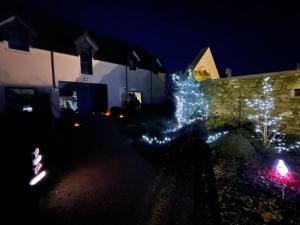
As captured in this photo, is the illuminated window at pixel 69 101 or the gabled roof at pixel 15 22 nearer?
Answer: the gabled roof at pixel 15 22

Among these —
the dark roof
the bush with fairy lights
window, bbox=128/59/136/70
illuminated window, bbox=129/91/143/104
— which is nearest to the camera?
the bush with fairy lights

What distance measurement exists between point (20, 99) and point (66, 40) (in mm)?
5596

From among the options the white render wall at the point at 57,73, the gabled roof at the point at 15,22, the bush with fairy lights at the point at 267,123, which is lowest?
the bush with fairy lights at the point at 267,123

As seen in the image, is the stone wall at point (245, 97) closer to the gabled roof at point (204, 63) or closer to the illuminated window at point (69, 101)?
the gabled roof at point (204, 63)

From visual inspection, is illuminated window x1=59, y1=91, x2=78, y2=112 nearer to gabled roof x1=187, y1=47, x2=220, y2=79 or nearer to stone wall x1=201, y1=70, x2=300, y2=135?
gabled roof x1=187, y1=47, x2=220, y2=79

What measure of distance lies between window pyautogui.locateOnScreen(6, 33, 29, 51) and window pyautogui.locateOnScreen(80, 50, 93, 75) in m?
3.75

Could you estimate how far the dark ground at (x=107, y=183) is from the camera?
3740 mm

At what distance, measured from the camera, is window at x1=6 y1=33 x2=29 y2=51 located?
1072 cm

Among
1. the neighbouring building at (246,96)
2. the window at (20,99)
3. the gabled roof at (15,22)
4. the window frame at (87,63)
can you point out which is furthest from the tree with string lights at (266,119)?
the gabled roof at (15,22)

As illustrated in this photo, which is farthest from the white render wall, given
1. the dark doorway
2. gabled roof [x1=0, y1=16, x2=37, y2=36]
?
gabled roof [x1=0, y1=16, x2=37, y2=36]

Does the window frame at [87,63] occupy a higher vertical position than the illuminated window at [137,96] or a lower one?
higher

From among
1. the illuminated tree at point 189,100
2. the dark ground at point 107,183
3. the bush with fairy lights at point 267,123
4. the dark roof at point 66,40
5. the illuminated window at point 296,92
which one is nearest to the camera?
the dark ground at point 107,183

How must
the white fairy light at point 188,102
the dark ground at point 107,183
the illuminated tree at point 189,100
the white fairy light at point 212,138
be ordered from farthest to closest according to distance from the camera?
the illuminated tree at point 189,100, the white fairy light at point 188,102, the white fairy light at point 212,138, the dark ground at point 107,183

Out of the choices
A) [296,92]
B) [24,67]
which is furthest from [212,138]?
[24,67]
